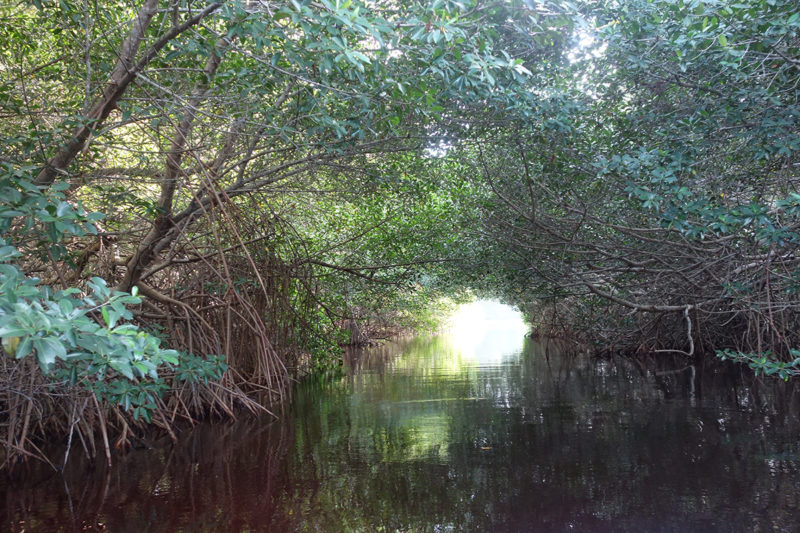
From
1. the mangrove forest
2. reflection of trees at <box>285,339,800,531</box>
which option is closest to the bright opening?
reflection of trees at <box>285,339,800,531</box>

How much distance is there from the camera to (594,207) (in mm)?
6863

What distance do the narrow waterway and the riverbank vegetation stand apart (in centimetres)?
55

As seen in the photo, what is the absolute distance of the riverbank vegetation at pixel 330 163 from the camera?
3.27 metres

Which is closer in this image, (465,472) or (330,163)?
(465,472)

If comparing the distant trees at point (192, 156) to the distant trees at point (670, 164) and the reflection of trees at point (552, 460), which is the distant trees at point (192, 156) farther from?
the reflection of trees at point (552, 460)

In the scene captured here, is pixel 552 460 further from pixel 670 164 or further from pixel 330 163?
pixel 330 163

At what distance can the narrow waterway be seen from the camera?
3.32 metres

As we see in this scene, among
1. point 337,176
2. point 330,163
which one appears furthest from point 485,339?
point 330,163

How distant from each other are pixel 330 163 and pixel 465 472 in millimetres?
2904

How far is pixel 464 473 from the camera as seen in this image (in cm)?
418

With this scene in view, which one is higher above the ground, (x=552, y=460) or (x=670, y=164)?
(x=670, y=164)

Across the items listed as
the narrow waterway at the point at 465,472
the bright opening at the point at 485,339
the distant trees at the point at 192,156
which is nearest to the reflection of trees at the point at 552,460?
the narrow waterway at the point at 465,472

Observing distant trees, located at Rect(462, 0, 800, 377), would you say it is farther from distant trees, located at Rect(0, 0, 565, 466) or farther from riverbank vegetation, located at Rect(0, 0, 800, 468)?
distant trees, located at Rect(0, 0, 565, 466)

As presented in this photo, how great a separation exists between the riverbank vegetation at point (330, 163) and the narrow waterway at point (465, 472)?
0.55 metres
